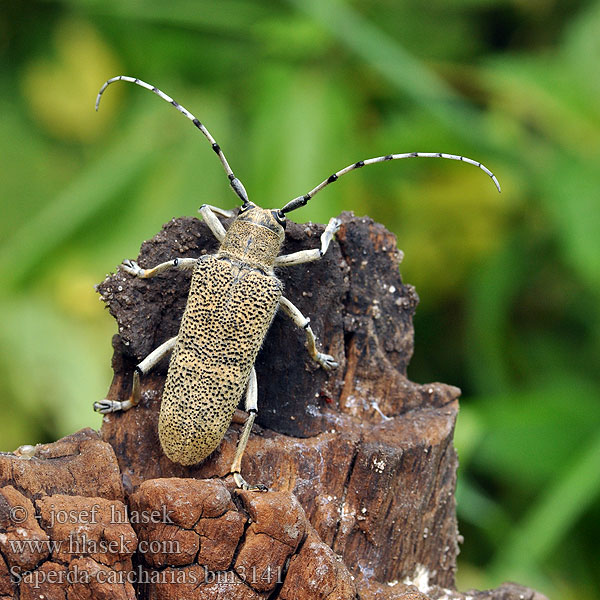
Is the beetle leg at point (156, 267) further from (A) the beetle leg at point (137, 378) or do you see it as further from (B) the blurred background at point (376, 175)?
(B) the blurred background at point (376, 175)

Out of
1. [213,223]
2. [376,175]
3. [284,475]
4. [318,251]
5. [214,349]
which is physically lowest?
[284,475]

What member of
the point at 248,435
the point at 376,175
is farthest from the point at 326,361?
the point at 376,175

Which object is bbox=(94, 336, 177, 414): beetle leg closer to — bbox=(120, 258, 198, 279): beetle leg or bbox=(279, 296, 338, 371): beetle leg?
bbox=(120, 258, 198, 279): beetle leg

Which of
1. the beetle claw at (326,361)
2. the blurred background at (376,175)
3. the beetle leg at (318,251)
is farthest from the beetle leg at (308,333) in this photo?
the blurred background at (376,175)

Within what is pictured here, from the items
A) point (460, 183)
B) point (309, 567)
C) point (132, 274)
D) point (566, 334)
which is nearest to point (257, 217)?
point (132, 274)

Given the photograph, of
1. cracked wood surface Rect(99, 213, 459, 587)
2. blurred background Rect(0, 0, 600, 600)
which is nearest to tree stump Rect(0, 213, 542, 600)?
cracked wood surface Rect(99, 213, 459, 587)

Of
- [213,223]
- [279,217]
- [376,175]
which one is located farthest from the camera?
[376,175]

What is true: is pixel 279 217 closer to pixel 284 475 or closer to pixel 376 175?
pixel 284 475
